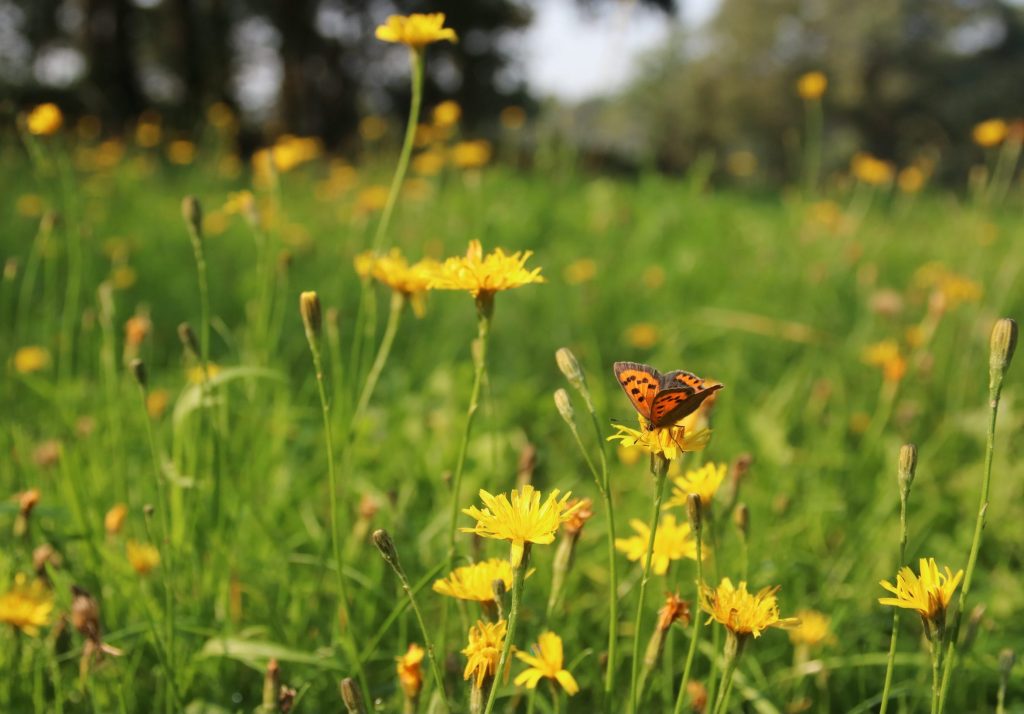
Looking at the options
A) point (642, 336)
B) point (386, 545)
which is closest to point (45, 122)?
point (386, 545)

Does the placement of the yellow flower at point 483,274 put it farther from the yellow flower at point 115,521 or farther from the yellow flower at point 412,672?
A: the yellow flower at point 115,521

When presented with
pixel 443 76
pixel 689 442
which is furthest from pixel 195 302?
pixel 443 76

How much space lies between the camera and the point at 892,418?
7.48 ft

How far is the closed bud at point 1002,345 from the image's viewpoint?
32.4 inches

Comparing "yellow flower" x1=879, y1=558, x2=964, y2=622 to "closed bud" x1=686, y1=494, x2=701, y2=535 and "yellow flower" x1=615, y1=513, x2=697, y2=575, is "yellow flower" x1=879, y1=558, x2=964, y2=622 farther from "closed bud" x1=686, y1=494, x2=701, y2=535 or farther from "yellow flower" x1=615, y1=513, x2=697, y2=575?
"yellow flower" x1=615, y1=513, x2=697, y2=575

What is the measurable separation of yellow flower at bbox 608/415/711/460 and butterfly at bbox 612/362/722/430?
1 centimetres

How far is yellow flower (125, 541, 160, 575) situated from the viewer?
49.8 inches

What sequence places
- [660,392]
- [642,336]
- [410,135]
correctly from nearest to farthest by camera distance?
[660,392], [410,135], [642,336]

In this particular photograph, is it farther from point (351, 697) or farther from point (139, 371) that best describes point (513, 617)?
point (139, 371)

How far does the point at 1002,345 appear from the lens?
823 mm

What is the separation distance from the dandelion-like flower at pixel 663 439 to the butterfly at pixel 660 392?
11 millimetres

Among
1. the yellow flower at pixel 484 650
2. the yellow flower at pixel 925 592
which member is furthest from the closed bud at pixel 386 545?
the yellow flower at pixel 925 592

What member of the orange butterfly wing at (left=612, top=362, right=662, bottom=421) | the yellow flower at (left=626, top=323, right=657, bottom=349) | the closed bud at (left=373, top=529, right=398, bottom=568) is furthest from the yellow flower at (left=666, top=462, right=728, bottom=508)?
the yellow flower at (left=626, top=323, right=657, bottom=349)

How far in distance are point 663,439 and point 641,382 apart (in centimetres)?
7
